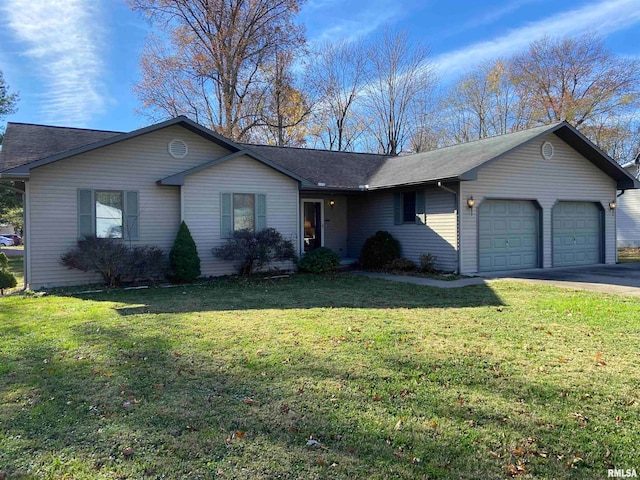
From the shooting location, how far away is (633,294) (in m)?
8.84

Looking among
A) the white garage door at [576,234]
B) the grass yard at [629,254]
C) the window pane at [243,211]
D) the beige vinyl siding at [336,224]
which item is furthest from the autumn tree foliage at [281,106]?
the grass yard at [629,254]

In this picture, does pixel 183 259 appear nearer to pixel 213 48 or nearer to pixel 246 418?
pixel 246 418

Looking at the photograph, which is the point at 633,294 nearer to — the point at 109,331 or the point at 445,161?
the point at 445,161

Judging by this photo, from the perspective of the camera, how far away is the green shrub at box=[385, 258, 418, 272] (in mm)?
13438

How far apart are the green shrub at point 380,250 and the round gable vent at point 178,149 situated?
632 centimetres

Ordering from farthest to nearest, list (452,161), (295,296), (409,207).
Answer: (409,207) → (452,161) → (295,296)

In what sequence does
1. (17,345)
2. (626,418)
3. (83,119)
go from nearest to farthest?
(626,418) → (17,345) → (83,119)

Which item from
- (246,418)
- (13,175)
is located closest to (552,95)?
(13,175)

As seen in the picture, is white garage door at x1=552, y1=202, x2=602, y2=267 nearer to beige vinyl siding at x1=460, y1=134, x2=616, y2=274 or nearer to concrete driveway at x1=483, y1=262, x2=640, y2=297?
beige vinyl siding at x1=460, y1=134, x2=616, y2=274

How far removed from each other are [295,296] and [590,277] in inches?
317

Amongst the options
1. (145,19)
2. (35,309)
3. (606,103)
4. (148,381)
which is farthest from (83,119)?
(606,103)

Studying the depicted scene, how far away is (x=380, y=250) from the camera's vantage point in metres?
14.0

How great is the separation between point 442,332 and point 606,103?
28.0m

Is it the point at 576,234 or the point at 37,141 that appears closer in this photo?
the point at 37,141
